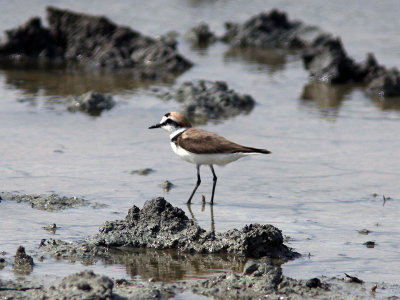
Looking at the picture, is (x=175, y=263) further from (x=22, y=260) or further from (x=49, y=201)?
(x=49, y=201)

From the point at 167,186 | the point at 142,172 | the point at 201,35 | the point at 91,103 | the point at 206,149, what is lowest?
the point at 167,186

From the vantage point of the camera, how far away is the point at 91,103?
1155 centimetres

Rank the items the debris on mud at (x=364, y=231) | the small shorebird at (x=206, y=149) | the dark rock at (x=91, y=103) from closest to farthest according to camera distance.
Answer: the debris on mud at (x=364, y=231) → the small shorebird at (x=206, y=149) → the dark rock at (x=91, y=103)

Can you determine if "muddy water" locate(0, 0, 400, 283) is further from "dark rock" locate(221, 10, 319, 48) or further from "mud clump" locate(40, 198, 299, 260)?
"dark rock" locate(221, 10, 319, 48)

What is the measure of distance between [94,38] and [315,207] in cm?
916

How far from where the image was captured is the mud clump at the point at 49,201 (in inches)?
285

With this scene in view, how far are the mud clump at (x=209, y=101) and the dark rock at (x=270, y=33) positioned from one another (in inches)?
229

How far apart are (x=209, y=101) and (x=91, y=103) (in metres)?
1.87

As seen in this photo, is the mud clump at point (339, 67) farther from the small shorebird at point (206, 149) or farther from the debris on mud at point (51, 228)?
the debris on mud at point (51, 228)

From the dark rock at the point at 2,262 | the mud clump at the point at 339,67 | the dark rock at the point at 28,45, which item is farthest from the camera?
the dark rock at the point at 28,45

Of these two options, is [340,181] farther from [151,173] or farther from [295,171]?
[151,173]

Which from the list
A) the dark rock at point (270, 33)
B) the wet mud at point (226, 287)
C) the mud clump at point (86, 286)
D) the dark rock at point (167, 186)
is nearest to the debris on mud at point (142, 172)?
the dark rock at point (167, 186)

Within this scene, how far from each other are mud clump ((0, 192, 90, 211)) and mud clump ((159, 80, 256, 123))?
4039 mm

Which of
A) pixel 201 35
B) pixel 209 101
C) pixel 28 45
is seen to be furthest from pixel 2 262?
pixel 201 35
